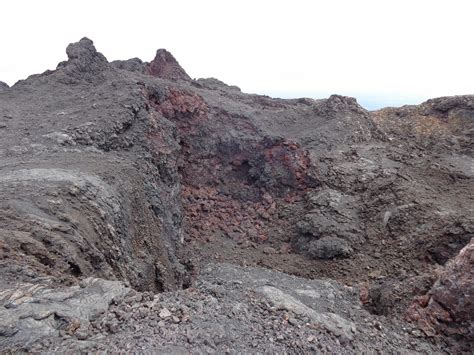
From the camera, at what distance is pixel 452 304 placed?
609cm

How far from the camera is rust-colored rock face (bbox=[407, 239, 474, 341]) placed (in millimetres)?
5938

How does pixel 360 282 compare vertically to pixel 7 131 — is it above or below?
below

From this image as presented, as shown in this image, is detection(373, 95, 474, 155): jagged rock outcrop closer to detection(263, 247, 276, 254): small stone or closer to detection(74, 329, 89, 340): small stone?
detection(263, 247, 276, 254): small stone

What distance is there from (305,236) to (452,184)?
15.8ft

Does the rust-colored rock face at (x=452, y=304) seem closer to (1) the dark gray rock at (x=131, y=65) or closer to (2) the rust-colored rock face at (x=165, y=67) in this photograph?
(2) the rust-colored rock face at (x=165, y=67)

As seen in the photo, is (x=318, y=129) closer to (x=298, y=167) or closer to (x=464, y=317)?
(x=298, y=167)

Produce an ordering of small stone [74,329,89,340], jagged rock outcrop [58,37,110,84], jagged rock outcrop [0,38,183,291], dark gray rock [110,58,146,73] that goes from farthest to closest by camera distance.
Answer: dark gray rock [110,58,146,73] < jagged rock outcrop [58,37,110,84] < jagged rock outcrop [0,38,183,291] < small stone [74,329,89,340]

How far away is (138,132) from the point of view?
11422mm

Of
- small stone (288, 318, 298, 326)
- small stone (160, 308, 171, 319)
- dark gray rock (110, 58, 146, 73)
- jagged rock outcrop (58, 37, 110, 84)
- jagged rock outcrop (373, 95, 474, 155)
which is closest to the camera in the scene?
small stone (160, 308, 171, 319)

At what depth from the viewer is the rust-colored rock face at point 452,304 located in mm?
5938

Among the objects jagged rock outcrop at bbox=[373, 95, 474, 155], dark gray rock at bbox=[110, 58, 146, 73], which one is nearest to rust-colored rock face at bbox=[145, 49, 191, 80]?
dark gray rock at bbox=[110, 58, 146, 73]

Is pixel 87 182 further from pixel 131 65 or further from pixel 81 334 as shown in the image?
pixel 131 65

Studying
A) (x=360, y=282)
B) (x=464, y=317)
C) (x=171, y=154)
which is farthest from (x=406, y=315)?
(x=171, y=154)

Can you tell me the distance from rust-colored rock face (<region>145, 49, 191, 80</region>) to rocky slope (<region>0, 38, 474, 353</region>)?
0.25ft
